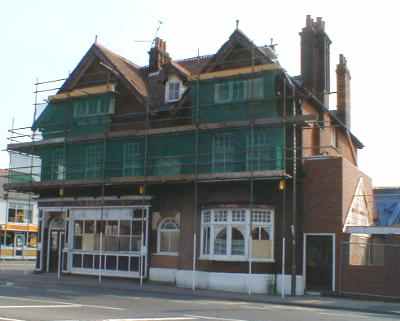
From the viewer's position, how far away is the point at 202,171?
25953mm

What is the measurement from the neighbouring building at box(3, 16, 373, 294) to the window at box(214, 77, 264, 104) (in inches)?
2.4

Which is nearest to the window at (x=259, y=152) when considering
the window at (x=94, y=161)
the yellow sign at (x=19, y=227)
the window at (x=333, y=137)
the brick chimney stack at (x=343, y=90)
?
the window at (x=333, y=137)

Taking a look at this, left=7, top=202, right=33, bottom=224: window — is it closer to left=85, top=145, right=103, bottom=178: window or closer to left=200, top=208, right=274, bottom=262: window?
left=85, top=145, right=103, bottom=178: window

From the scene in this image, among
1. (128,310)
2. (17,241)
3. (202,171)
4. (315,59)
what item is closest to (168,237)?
(202,171)

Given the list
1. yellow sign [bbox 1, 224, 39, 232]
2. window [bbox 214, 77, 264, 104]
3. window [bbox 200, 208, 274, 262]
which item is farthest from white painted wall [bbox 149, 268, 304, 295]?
yellow sign [bbox 1, 224, 39, 232]

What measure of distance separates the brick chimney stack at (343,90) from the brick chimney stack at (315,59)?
102 inches

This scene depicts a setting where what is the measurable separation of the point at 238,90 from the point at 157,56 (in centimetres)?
944

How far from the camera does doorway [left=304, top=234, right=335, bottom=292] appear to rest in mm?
24500

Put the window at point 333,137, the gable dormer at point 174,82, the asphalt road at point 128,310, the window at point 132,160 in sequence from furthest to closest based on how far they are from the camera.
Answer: the window at point 333,137 < the gable dormer at point 174,82 < the window at point 132,160 < the asphalt road at point 128,310

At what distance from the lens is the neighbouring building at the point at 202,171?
24688 mm

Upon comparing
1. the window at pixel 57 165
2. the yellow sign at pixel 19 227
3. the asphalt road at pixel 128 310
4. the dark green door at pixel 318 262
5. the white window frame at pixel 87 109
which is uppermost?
the white window frame at pixel 87 109

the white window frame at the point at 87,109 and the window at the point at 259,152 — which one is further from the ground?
the white window frame at the point at 87,109

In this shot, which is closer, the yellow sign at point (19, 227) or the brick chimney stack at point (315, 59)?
the brick chimney stack at point (315, 59)

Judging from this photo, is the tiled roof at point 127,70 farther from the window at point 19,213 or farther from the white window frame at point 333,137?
the window at point 19,213
